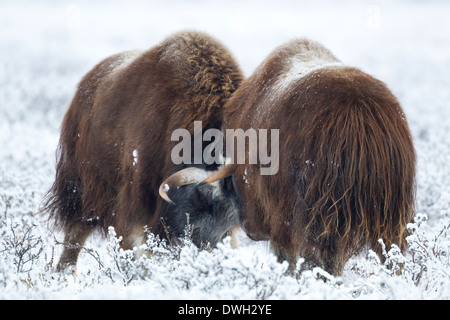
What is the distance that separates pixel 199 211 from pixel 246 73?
31.4ft

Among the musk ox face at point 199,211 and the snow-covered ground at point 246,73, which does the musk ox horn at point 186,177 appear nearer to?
the musk ox face at point 199,211

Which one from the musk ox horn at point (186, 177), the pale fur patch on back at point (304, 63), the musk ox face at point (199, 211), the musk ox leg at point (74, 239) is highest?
the pale fur patch on back at point (304, 63)

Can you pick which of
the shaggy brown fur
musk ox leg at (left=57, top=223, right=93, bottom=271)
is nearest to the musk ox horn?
the shaggy brown fur

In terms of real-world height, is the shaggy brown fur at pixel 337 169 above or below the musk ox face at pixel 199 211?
above

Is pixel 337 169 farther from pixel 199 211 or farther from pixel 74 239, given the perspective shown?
pixel 74 239

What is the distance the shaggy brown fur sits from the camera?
7.45 ft

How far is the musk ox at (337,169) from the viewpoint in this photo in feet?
7.45

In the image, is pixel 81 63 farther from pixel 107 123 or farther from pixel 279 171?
pixel 279 171

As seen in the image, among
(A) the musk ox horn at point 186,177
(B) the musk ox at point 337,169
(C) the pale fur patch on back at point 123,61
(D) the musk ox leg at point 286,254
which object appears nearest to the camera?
(B) the musk ox at point 337,169

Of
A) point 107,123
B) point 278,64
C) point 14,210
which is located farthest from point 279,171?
point 14,210

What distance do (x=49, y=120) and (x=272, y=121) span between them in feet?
25.9

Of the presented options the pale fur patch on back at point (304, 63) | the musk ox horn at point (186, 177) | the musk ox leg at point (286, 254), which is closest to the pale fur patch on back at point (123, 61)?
the musk ox horn at point (186, 177)

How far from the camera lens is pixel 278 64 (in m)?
2.97

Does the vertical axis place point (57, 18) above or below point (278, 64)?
above
